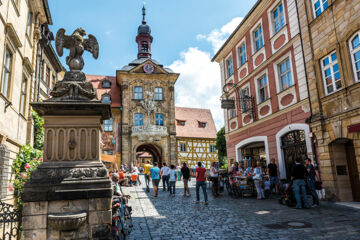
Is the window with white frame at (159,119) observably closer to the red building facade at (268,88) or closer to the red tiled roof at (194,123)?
the red tiled roof at (194,123)

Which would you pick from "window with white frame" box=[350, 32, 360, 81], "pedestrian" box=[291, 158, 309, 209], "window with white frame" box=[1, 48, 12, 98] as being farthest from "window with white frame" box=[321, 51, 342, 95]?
"window with white frame" box=[1, 48, 12, 98]

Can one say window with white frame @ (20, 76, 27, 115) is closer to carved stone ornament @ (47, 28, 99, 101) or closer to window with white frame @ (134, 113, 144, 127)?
carved stone ornament @ (47, 28, 99, 101)

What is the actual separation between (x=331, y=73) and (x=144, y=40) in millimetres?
30511

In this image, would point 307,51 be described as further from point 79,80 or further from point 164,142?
point 164,142

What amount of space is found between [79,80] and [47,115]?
85 cm

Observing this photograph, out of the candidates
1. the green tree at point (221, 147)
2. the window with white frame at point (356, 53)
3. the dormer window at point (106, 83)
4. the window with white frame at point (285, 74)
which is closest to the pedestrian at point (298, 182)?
the window with white frame at point (356, 53)

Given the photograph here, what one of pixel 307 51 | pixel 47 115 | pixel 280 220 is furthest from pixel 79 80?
pixel 307 51

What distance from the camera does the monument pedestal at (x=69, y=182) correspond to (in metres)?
3.96

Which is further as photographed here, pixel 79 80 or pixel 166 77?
pixel 166 77

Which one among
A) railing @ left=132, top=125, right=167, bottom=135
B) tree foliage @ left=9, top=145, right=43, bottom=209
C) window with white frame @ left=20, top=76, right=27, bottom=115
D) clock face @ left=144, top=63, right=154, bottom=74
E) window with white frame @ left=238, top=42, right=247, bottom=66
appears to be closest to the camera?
tree foliage @ left=9, top=145, right=43, bottom=209

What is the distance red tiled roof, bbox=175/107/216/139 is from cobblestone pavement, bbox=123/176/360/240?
84.8 ft

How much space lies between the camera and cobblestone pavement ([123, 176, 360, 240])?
5.51 metres

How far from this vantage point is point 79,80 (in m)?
4.93

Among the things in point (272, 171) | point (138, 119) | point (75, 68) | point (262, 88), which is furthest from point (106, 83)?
point (75, 68)
